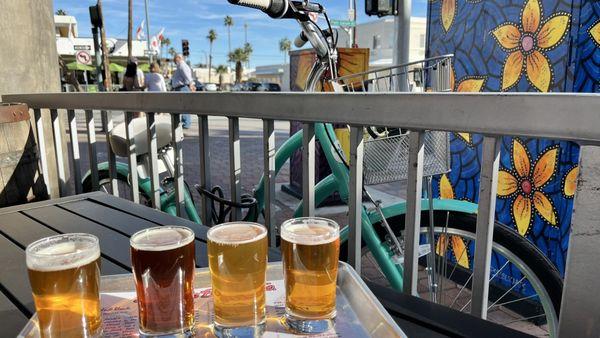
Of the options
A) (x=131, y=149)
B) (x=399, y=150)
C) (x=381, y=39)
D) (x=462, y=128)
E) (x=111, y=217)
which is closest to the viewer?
(x=462, y=128)

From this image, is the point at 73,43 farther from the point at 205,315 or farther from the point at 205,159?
the point at 205,315

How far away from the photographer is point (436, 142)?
209cm

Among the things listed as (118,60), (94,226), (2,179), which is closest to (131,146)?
(2,179)

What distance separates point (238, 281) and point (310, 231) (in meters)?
0.17

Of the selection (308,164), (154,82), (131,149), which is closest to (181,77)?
(154,82)

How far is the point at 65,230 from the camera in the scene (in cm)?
166

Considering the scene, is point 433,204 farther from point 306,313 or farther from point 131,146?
point 131,146

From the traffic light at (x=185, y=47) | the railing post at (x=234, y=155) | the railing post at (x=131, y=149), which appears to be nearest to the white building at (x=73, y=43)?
the traffic light at (x=185, y=47)

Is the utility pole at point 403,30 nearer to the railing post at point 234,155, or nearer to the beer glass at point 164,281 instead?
the railing post at point 234,155

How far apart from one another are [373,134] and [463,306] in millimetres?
1276

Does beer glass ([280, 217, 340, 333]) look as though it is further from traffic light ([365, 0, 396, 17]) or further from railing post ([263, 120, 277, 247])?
traffic light ([365, 0, 396, 17])

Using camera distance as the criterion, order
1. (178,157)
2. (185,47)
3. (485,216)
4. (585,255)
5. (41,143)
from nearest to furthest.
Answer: (585,255), (485,216), (178,157), (41,143), (185,47)

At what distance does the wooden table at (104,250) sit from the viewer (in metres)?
1.03

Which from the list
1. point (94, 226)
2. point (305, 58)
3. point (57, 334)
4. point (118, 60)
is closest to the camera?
point (57, 334)
